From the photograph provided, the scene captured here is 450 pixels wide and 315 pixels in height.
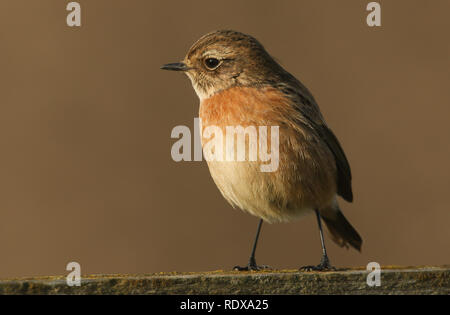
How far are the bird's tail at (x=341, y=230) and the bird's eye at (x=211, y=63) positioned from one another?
57.4 inches

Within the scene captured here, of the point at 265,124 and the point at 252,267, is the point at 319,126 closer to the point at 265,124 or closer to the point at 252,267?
the point at 265,124

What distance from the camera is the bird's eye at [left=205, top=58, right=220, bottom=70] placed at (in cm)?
432

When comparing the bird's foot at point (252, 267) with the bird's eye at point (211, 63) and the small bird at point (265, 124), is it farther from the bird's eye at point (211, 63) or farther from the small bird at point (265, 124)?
the bird's eye at point (211, 63)

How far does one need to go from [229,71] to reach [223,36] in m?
0.25

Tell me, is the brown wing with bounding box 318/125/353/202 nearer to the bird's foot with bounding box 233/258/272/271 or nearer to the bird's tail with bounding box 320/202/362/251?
the bird's tail with bounding box 320/202/362/251

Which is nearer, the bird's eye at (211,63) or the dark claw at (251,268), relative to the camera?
the dark claw at (251,268)

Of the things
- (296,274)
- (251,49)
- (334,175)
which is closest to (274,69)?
(251,49)

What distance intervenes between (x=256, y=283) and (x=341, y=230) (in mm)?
2130

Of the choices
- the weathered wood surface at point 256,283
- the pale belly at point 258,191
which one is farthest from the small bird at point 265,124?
the weathered wood surface at point 256,283

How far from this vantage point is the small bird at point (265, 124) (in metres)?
3.90

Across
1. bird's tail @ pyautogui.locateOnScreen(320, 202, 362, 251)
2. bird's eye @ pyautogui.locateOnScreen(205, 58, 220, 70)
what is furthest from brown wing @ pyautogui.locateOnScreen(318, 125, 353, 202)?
bird's eye @ pyautogui.locateOnScreen(205, 58, 220, 70)

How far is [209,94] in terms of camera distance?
4.33m

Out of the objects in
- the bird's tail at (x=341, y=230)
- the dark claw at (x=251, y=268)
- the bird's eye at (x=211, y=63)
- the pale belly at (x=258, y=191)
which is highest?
the bird's eye at (x=211, y=63)

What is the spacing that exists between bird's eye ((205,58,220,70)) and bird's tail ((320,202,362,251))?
1.46 m
